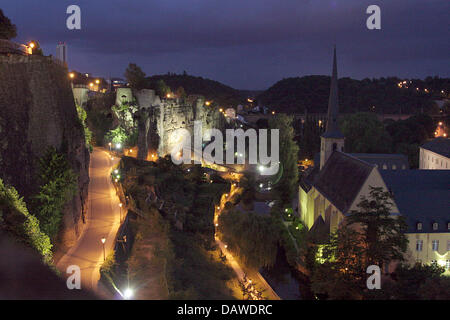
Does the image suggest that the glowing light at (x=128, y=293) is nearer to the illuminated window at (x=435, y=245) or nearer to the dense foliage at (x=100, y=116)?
the illuminated window at (x=435, y=245)

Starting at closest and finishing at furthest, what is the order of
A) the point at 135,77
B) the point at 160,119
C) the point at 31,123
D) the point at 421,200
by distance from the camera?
the point at 31,123 → the point at 421,200 → the point at 160,119 → the point at 135,77

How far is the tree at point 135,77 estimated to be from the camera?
5059cm

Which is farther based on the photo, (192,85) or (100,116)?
(192,85)

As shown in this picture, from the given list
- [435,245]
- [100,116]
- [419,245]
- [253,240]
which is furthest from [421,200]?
[100,116]

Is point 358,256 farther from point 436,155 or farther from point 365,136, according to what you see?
point 365,136

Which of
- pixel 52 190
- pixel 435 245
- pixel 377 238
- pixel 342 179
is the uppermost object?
pixel 52 190

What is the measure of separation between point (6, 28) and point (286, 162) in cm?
3497

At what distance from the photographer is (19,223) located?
15.8m

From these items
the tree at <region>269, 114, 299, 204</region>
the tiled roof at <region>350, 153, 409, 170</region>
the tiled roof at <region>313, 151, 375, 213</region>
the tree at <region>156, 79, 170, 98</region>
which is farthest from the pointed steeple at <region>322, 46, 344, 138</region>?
the tree at <region>156, 79, 170, 98</region>

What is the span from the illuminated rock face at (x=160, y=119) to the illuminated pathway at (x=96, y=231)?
824cm

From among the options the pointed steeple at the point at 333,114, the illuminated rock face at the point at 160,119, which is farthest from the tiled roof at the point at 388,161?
the illuminated rock face at the point at 160,119

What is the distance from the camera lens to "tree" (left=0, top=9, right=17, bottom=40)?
95.6 ft
